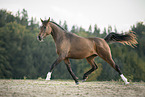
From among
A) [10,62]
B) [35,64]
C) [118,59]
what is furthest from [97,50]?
[35,64]

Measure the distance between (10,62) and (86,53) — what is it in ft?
98.4

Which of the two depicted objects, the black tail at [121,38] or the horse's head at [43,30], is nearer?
the horse's head at [43,30]

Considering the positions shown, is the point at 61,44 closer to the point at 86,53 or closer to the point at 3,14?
the point at 86,53

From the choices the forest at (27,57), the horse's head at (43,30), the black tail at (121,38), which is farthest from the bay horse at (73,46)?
the forest at (27,57)

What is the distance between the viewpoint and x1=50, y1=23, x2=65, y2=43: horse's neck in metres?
7.06

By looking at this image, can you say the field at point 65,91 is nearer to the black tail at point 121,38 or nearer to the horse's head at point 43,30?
the horse's head at point 43,30

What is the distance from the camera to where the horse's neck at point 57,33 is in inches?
278

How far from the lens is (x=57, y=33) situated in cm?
716

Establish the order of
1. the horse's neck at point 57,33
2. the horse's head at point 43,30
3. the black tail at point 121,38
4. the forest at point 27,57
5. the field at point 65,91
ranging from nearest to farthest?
the field at point 65,91, the horse's head at point 43,30, the horse's neck at point 57,33, the black tail at point 121,38, the forest at point 27,57

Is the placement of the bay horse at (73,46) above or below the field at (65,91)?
above

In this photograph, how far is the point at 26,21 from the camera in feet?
162

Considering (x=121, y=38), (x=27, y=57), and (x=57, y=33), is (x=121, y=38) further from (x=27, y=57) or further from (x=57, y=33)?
(x=27, y=57)

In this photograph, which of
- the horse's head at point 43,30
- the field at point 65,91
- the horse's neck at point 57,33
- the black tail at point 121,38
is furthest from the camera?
the black tail at point 121,38

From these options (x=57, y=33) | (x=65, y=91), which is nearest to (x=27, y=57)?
(x=57, y=33)
